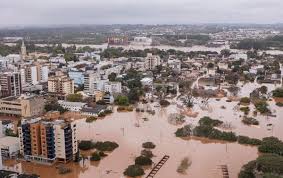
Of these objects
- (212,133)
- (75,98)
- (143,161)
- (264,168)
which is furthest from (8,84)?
(264,168)

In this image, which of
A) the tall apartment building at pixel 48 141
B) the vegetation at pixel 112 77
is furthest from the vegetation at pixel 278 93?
the tall apartment building at pixel 48 141

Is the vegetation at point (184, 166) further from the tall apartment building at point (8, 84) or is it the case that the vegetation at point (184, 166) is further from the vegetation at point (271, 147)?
the tall apartment building at point (8, 84)

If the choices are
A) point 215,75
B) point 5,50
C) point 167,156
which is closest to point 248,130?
point 167,156

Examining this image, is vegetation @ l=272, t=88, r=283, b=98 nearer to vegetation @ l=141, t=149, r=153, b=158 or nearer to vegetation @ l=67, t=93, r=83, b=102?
vegetation @ l=67, t=93, r=83, b=102

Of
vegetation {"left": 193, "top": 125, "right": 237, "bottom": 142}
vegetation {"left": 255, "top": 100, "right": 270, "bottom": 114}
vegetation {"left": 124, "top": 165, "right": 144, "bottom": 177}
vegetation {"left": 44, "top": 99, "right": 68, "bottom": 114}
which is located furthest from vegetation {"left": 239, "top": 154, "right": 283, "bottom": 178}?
vegetation {"left": 44, "top": 99, "right": 68, "bottom": 114}

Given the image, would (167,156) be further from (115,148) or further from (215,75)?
(215,75)

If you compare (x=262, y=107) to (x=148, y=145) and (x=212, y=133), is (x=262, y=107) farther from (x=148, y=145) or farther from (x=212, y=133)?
(x=148, y=145)
